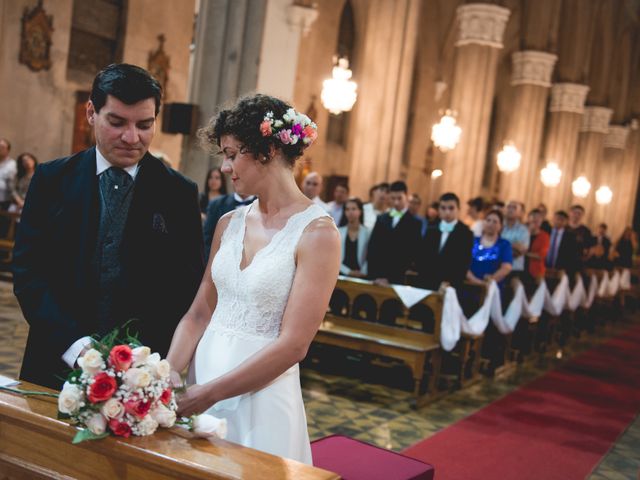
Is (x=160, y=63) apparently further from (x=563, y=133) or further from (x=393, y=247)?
(x=563, y=133)

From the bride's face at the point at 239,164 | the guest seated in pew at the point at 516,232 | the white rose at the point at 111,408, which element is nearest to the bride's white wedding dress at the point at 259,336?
the bride's face at the point at 239,164

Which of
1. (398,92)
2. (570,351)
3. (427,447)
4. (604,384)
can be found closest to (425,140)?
(398,92)

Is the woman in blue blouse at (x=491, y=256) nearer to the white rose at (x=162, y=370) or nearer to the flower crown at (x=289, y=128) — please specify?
the flower crown at (x=289, y=128)

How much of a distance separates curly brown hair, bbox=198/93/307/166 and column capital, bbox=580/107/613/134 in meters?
26.6

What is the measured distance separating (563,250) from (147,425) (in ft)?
35.0

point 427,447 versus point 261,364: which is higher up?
point 261,364

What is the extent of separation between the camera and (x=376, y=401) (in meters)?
6.34

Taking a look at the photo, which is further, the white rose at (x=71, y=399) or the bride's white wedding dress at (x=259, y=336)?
the bride's white wedding dress at (x=259, y=336)

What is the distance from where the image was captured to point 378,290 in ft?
23.1

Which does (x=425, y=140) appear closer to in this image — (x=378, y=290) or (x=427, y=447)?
(x=378, y=290)

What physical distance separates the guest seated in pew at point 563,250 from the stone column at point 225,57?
5673 mm

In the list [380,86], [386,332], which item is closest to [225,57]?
[380,86]

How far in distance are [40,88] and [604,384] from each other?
28.1ft

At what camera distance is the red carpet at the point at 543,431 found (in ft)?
16.3
